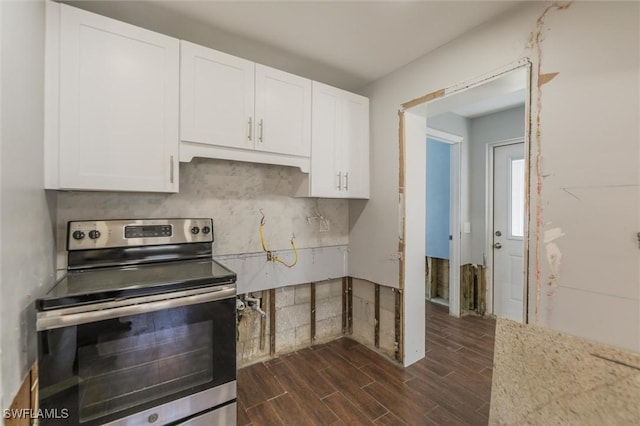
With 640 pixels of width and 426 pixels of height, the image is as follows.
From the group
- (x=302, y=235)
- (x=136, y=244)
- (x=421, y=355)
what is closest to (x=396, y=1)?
(x=302, y=235)

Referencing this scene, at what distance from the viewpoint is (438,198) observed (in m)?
3.71

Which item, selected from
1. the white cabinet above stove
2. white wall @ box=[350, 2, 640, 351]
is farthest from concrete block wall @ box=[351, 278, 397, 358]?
the white cabinet above stove

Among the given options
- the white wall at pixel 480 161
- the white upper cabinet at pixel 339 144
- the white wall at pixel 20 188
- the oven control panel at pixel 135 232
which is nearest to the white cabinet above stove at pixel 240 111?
the white upper cabinet at pixel 339 144

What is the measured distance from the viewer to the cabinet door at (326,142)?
A: 215cm

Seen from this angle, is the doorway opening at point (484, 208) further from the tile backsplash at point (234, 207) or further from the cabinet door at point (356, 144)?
the tile backsplash at point (234, 207)

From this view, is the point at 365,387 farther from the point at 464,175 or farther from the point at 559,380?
the point at 464,175

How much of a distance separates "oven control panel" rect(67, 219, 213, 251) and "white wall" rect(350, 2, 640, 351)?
2.06 metres

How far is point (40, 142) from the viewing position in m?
Result: 1.24

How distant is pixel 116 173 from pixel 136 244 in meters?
0.47

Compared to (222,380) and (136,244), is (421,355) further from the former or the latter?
(136,244)

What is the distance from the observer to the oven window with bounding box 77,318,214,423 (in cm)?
112

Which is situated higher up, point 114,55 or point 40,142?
point 114,55

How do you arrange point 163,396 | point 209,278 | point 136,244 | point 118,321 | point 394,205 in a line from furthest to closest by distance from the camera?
point 394,205, point 136,244, point 209,278, point 163,396, point 118,321

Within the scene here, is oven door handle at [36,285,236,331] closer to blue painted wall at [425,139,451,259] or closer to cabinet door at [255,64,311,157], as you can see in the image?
cabinet door at [255,64,311,157]
